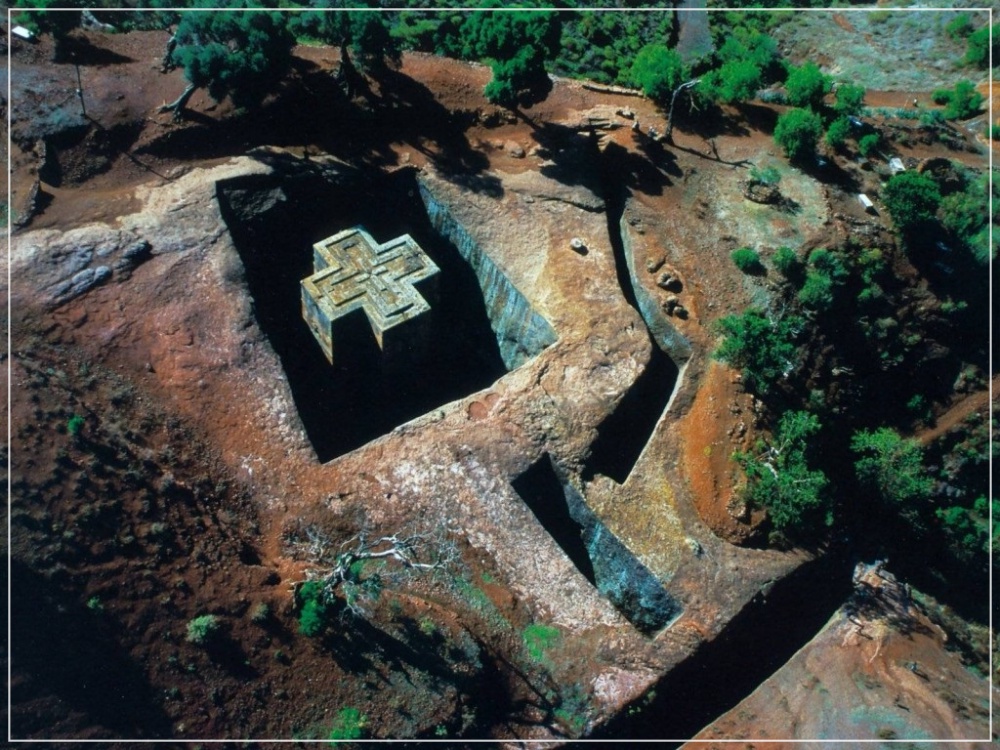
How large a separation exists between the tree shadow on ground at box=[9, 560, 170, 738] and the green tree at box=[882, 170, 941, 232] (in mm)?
29270

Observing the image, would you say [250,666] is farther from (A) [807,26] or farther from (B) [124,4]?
(A) [807,26]

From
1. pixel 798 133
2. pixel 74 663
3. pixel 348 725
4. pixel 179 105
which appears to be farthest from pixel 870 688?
pixel 179 105

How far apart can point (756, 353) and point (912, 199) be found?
9402 mm

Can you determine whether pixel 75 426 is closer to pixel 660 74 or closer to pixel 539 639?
pixel 539 639

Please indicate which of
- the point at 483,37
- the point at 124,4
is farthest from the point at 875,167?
the point at 124,4

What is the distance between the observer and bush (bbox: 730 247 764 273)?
2578cm

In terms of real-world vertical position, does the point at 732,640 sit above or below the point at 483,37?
below

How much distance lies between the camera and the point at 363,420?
83.7 ft

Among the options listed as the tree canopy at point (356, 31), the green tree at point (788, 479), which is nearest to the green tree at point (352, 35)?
the tree canopy at point (356, 31)

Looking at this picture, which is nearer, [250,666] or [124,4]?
[250,666]

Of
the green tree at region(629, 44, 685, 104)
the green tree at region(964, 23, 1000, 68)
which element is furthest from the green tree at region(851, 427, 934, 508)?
the green tree at region(964, 23, 1000, 68)

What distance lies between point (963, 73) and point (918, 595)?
25.3 metres

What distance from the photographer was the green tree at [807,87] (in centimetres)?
2934

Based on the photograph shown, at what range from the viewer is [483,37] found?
86.9 ft
